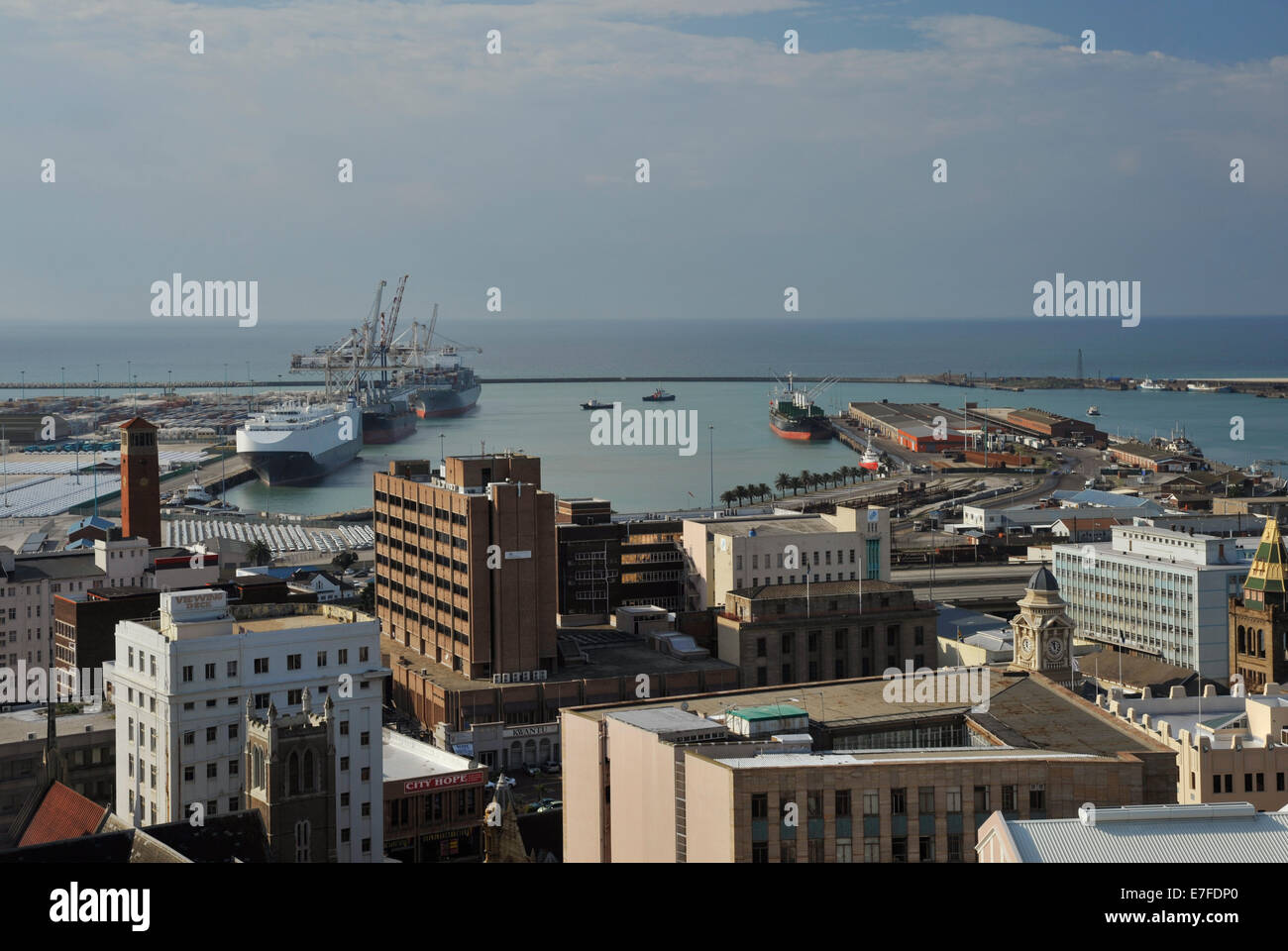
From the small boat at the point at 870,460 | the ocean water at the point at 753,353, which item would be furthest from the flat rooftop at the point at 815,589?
the ocean water at the point at 753,353

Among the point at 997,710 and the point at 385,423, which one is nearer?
the point at 997,710

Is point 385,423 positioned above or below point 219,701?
Answer: above

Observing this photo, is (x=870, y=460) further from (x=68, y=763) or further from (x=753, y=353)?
(x=753, y=353)

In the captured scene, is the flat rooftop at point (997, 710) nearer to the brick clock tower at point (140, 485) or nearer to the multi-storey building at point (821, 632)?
the multi-storey building at point (821, 632)

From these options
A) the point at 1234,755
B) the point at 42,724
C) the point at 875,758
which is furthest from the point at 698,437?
the point at 875,758

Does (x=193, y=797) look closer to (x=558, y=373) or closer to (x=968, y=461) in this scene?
(x=968, y=461)

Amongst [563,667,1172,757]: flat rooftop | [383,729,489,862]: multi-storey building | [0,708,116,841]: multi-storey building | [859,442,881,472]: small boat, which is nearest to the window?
[563,667,1172,757]: flat rooftop

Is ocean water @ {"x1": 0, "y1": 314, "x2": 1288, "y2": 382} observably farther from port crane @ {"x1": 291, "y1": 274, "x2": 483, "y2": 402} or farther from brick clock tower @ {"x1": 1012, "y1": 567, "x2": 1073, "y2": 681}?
brick clock tower @ {"x1": 1012, "y1": 567, "x2": 1073, "y2": 681}
